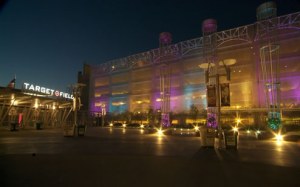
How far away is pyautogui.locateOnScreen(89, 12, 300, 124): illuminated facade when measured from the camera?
5600cm

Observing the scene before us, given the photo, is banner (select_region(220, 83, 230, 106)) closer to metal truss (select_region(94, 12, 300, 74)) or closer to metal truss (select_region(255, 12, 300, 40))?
metal truss (select_region(255, 12, 300, 40))

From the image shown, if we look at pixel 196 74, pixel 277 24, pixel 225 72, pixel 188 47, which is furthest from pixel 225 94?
pixel 188 47

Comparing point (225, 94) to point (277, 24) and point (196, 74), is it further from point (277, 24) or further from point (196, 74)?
point (196, 74)

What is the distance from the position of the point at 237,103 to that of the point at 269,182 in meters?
58.1

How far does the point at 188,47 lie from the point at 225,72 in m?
23.8

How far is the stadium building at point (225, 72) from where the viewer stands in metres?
54.3

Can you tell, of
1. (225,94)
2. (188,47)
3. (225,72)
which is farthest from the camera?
(188,47)

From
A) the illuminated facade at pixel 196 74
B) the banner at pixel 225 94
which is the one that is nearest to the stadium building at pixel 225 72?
the illuminated facade at pixel 196 74

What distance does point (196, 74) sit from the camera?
230 feet

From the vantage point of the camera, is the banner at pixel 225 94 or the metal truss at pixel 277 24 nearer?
the banner at pixel 225 94

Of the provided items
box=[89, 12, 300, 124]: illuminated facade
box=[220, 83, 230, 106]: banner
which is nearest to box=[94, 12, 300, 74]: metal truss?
box=[89, 12, 300, 124]: illuminated facade

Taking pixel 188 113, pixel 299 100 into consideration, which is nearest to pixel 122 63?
pixel 188 113

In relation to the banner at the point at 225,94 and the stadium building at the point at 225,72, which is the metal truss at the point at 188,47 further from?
the banner at the point at 225,94

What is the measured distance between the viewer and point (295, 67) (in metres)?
55.7
